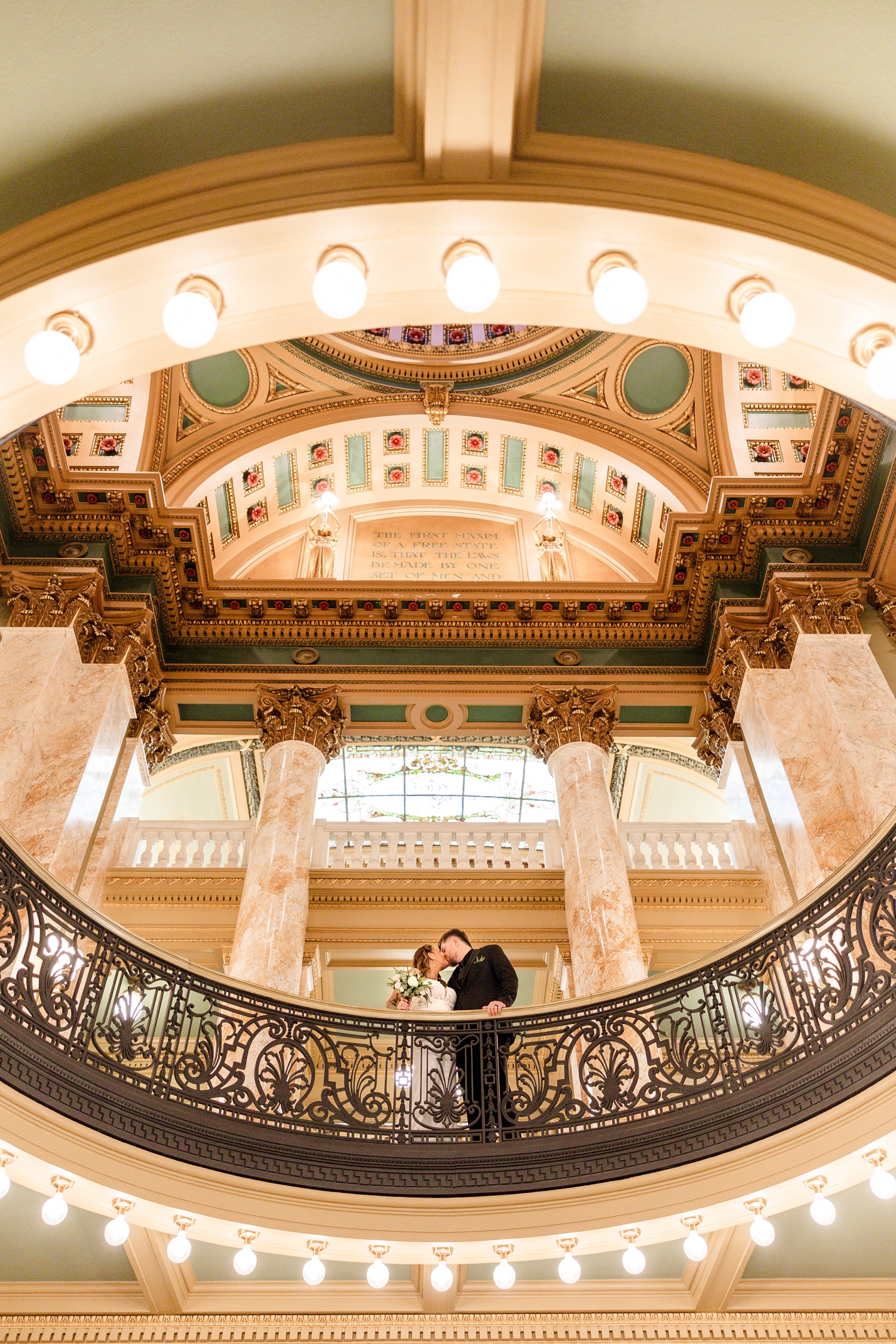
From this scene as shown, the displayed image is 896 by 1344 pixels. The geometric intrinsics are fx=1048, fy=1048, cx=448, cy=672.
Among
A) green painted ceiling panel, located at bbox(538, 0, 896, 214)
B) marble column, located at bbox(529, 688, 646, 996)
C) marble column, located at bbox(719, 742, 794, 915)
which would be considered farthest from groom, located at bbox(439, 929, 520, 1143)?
green painted ceiling panel, located at bbox(538, 0, 896, 214)

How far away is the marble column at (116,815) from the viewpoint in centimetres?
934

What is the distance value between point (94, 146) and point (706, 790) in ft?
47.4

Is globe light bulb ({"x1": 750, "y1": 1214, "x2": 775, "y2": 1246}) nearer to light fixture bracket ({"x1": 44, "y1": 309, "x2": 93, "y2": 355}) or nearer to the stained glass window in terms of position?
light fixture bracket ({"x1": 44, "y1": 309, "x2": 93, "y2": 355})

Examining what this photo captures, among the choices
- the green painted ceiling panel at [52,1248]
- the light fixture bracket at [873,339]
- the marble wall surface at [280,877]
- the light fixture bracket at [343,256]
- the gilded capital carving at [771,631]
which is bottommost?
the green painted ceiling panel at [52,1248]

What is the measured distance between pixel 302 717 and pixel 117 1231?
20.9 feet

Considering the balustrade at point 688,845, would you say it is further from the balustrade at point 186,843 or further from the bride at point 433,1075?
the bride at point 433,1075

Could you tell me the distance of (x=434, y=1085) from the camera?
5859 mm

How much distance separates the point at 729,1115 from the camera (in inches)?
215

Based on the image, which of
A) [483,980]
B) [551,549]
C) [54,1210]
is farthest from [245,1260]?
[551,549]

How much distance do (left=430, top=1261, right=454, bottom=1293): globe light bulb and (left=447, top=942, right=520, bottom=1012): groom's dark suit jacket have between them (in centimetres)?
131

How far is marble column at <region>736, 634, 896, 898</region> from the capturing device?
27.8ft

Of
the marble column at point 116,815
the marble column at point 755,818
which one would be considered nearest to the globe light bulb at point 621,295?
the marble column at point 755,818

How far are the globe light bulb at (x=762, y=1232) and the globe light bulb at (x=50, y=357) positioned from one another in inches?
194

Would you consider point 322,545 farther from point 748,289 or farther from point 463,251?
point 748,289
